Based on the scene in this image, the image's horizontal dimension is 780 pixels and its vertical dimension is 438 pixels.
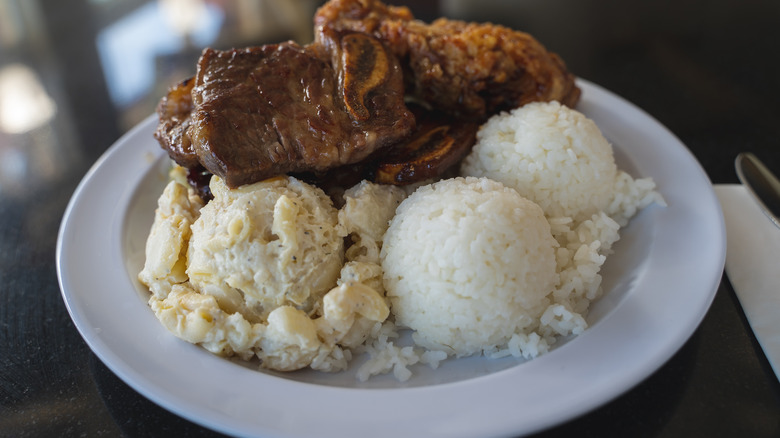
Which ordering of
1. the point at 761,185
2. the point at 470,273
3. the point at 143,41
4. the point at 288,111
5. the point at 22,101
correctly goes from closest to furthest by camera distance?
the point at 470,273 → the point at 288,111 → the point at 761,185 → the point at 22,101 → the point at 143,41

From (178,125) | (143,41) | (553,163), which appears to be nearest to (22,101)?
(143,41)

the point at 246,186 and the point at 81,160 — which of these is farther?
the point at 81,160

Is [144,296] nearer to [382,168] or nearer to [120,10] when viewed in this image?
[382,168]

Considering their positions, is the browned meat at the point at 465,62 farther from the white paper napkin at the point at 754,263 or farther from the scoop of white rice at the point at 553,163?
the white paper napkin at the point at 754,263

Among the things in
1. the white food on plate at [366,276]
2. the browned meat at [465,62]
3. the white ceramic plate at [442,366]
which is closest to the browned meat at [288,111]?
the white food on plate at [366,276]

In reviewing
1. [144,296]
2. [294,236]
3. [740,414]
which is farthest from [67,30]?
[740,414]

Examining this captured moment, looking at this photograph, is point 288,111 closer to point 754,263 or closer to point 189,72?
point 754,263
